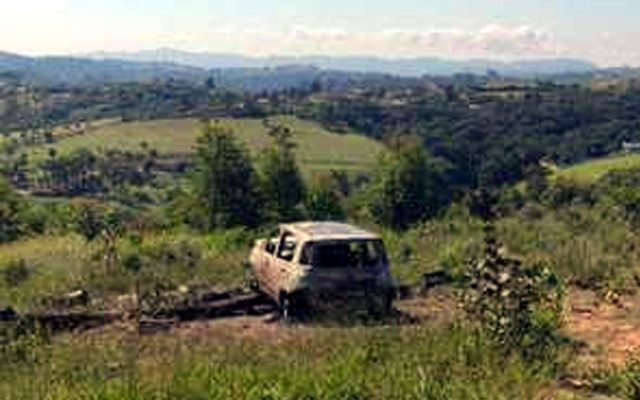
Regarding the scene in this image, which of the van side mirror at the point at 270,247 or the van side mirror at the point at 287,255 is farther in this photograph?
the van side mirror at the point at 270,247

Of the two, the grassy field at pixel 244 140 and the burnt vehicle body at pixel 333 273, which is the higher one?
the burnt vehicle body at pixel 333 273

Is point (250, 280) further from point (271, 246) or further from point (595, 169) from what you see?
point (595, 169)

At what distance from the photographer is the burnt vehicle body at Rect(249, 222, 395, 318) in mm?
16766

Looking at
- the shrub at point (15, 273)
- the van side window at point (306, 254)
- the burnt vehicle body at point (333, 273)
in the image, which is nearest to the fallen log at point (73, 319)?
the burnt vehicle body at point (333, 273)

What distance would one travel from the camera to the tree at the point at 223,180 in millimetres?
67062

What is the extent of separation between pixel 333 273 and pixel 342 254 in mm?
494

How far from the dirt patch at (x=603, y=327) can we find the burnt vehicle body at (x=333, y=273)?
3.05 m

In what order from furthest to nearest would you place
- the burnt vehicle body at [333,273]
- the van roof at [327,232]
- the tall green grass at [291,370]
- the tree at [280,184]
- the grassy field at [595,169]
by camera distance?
the grassy field at [595,169], the tree at [280,184], the van roof at [327,232], the burnt vehicle body at [333,273], the tall green grass at [291,370]

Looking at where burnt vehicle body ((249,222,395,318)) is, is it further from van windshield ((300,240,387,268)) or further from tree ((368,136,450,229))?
tree ((368,136,450,229))

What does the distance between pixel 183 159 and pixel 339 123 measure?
37855mm

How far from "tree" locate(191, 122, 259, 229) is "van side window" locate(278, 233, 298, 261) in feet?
147

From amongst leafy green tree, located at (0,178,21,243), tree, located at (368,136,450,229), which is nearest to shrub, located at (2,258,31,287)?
leafy green tree, located at (0,178,21,243)

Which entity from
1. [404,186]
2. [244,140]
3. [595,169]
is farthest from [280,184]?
[244,140]

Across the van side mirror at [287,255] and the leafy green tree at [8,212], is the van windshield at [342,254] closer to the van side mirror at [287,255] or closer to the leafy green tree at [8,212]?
the van side mirror at [287,255]
